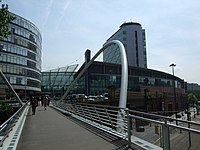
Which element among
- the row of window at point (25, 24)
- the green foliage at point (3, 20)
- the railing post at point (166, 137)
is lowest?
the railing post at point (166, 137)

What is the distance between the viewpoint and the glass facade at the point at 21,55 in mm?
61906

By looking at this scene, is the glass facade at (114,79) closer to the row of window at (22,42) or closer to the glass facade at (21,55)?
the glass facade at (21,55)

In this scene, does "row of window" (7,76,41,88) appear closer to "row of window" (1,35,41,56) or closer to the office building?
"row of window" (1,35,41,56)

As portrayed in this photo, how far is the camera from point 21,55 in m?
68.2

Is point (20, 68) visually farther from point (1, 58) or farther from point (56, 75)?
point (56, 75)

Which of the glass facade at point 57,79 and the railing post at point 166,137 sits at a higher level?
the glass facade at point 57,79

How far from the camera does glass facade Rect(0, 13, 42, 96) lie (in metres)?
61.9

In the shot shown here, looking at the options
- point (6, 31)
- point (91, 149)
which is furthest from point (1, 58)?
point (91, 149)

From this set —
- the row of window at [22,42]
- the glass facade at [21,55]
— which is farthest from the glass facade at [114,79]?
the row of window at [22,42]

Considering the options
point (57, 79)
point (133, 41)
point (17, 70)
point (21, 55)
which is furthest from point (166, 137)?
point (133, 41)

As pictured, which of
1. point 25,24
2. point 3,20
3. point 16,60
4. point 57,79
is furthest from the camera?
point 57,79

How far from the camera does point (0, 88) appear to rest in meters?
59.6

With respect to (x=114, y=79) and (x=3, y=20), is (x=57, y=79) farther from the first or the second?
(x=3, y=20)

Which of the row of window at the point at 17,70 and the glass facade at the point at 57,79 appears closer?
A: the row of window at the point at 17,70
